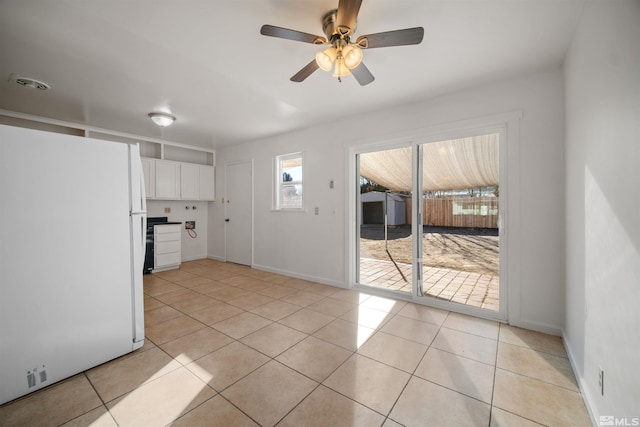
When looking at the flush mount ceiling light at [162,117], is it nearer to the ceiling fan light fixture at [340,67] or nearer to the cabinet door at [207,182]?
the cabinet door at [207,182]

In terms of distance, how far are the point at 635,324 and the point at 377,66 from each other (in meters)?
2.45

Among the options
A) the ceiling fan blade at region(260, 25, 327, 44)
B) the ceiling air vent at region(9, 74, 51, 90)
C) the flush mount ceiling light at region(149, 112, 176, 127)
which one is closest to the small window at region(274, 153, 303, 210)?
the flush mount ceiling light at region(149, 112, 176, 127)

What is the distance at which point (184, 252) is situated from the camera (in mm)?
5801

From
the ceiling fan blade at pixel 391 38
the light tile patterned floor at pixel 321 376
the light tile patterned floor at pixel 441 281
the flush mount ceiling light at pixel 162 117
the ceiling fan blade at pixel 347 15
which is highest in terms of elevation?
the flush mount ceiling light at pixel 162 117

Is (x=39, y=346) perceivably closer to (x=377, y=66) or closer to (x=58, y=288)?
(x=58, y=288)

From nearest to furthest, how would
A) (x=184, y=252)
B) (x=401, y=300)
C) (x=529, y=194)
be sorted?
(x=529, y=194)
(x=401, y=300)
(x=184, y=252)

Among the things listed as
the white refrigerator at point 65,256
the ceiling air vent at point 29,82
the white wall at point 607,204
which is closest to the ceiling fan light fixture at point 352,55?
the white wall at point 607,204

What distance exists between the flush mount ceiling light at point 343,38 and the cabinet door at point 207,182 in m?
4.66

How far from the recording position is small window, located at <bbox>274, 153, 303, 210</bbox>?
462 centimetres

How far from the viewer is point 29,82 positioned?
272cm

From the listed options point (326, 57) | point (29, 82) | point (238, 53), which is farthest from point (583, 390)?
point (29, 82)

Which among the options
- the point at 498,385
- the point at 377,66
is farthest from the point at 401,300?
the point at 377,66

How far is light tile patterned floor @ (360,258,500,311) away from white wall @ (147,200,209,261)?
4.12 meters

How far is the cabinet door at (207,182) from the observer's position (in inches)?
230
